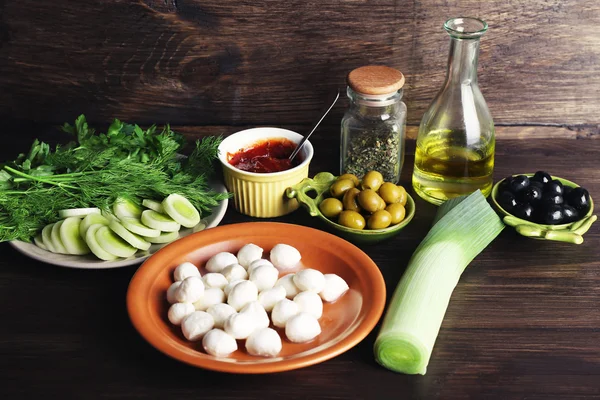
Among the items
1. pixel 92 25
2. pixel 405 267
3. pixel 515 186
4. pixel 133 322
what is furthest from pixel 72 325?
pixel 515 186

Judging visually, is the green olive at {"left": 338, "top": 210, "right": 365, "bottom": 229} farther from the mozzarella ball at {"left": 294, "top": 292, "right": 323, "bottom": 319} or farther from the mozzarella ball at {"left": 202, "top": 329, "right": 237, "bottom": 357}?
the mozzarella ball at {"left": 202, "top": 329, "right": 237, "bottom": 357}

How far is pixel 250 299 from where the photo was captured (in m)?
1.07

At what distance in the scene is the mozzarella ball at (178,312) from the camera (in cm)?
104

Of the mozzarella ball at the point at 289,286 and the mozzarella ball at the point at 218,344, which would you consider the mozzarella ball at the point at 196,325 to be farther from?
the mozzarella ball at the point at 289,286

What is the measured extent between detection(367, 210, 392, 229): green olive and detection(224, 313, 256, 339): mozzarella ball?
1.05ft

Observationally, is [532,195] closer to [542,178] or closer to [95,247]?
[542,178]

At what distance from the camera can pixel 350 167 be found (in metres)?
1.42

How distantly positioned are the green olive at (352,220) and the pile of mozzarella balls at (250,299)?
113mm

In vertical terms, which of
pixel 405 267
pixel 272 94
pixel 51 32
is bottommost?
pixel 405 267

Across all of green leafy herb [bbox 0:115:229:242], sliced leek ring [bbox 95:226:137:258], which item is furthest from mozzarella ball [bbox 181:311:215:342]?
green leafy herb [bbox 0:115:229:242]

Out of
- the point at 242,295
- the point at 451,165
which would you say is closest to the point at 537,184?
the point at 451,165

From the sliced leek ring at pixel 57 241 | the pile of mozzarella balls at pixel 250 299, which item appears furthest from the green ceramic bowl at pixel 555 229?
the sliced leek ring at pixel 57 241

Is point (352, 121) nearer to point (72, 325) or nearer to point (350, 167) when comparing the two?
point (350, 167)

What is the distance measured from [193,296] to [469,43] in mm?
666
